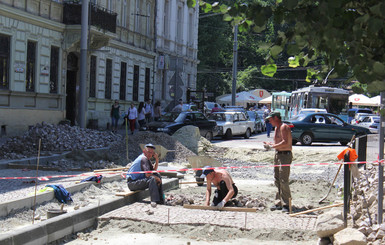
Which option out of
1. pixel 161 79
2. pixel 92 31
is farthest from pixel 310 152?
pixel 161 79

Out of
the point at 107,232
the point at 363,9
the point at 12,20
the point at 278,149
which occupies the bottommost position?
the point at 107,232

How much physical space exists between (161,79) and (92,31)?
14786 mm

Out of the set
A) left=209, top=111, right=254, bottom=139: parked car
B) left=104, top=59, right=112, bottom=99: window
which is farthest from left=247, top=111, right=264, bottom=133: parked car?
left=104, top=59, right=112, bottom=99: window

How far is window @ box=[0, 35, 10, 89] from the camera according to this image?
21.5m

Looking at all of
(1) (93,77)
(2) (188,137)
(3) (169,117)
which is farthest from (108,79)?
(2) (188,137)

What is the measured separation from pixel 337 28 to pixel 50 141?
14565 millimetres

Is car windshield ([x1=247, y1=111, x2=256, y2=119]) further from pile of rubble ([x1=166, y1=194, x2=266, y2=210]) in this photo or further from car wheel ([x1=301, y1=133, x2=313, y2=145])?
pile of rubble ([x1=166, y1=194, x2=266, y2=210])

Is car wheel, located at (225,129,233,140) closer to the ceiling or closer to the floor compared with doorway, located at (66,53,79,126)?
closer to the floor

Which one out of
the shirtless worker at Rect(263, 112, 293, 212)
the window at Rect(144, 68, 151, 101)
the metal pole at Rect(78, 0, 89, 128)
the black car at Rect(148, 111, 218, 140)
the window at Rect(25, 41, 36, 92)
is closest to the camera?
the shirtless worker at Rect(263, 112, 293, 212)

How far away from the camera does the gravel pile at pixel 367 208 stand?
710 cm

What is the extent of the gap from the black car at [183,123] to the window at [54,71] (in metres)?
4.67

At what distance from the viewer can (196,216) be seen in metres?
8.94

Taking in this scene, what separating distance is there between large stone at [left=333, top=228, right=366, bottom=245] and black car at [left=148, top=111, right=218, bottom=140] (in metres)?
18.3

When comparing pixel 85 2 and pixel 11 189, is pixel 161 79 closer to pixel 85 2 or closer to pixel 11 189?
pixel 85 2
